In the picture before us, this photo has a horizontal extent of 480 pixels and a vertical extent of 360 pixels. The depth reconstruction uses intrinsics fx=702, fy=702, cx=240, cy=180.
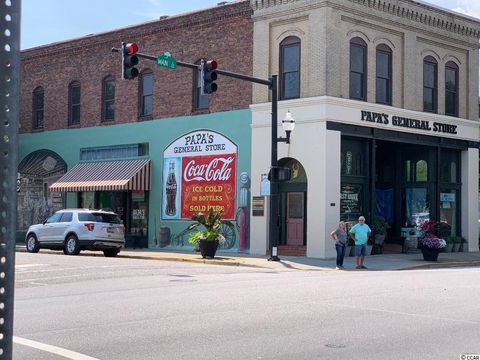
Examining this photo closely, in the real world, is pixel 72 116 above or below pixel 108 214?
above

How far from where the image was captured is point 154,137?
32125mm

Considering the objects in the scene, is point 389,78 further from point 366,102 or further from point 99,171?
point 99,171

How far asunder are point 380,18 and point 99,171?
14.8 meters

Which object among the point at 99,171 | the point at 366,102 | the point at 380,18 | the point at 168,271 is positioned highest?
the point at 380,18

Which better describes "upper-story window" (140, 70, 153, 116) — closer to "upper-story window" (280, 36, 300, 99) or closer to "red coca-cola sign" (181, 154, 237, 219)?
"red coca-cola sign" (181, 154, 237, 219)

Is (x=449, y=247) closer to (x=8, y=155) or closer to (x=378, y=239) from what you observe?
(x=378, y=239)

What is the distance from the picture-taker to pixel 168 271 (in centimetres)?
1902

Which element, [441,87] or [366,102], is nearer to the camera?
[366,102]

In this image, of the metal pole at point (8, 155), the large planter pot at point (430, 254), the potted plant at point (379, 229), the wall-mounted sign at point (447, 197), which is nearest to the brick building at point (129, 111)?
the potted plant at point (379, 229)

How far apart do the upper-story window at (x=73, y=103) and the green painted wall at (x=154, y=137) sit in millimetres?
649

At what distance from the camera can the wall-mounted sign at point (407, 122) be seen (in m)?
27.3

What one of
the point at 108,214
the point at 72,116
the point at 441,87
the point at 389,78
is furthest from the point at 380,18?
the point at 72,116

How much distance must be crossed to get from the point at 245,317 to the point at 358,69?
18.8 metres

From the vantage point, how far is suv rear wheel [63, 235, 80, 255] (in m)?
26.3
